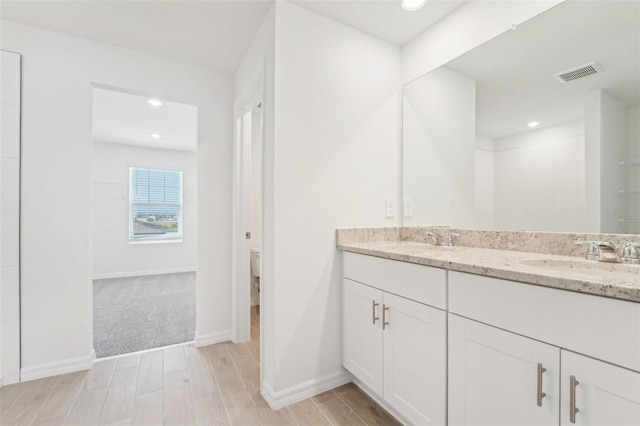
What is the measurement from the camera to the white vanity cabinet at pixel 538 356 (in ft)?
2.36

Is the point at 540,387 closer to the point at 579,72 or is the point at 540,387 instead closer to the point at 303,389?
the point at 303,389

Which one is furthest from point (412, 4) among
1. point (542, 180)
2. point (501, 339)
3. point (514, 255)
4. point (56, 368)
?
point (56, 368)

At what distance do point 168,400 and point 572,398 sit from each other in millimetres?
1925

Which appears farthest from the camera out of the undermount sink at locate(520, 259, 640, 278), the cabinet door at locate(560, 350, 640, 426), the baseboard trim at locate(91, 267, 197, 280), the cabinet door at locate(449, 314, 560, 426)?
the baseboard trim at locate(91, 267, 197, 280)

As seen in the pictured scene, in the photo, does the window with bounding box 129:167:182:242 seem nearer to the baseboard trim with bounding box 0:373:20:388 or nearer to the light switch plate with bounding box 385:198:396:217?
the baseboard trim with bounding box 0:373:20:388

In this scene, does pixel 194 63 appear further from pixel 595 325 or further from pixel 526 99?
pixel 595 325

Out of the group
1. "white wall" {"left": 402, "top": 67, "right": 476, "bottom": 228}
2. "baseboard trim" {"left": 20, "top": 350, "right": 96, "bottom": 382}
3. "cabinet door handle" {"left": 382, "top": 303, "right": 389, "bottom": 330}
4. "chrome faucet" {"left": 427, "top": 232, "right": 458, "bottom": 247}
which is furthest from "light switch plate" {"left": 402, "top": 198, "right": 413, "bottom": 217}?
"baseboard trim" {"left": 20, "top": 350, "right": 96, "bottom": 382}

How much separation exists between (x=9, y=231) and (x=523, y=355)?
2.87m

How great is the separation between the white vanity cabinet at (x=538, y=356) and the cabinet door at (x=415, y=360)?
54 mm

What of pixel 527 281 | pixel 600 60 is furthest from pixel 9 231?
pixel 600 60

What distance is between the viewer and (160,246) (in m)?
5.31

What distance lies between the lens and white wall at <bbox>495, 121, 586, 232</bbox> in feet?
4.22

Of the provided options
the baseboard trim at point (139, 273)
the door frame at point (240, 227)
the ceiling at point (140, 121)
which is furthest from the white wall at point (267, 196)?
the baseboard trim at point (139, 273)

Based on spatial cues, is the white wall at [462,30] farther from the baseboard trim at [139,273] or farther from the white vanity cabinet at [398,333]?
the baseboard trim at [139,273]
